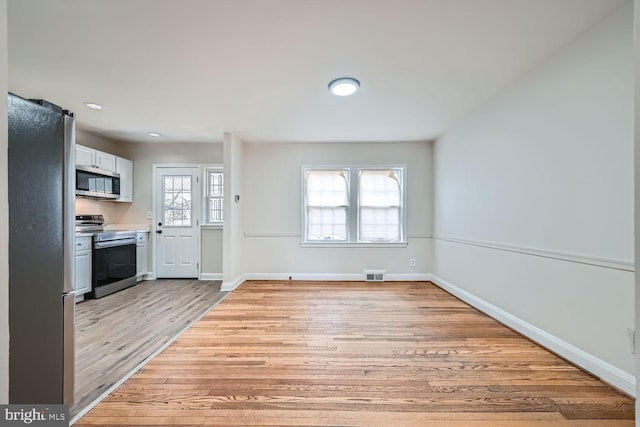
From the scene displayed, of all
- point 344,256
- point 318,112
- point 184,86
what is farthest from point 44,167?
point 344,256

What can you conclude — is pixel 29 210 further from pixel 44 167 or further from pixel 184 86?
pixel 184 86

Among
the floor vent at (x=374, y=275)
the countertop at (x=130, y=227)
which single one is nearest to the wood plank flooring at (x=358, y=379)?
the floor vent at (x=374, y=275)

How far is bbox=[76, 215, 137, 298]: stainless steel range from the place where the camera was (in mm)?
4008

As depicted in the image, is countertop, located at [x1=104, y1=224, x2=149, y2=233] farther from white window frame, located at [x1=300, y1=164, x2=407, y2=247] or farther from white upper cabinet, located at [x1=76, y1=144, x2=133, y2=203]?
white window frame, located at [x1=300, y1=164, x2=407, y2=247]

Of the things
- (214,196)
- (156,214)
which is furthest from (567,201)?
(156,214)

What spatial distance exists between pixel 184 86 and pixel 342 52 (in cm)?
168

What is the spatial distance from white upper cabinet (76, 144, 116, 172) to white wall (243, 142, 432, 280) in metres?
2.17

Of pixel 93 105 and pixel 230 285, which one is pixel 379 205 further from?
pixel 93 105

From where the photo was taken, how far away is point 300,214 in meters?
5.09

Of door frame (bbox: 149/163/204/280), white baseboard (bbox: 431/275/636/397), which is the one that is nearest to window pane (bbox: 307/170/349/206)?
door frame (bbox: 149/163/204/280)

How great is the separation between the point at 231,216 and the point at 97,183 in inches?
83.6

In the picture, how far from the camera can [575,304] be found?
219 centimetres

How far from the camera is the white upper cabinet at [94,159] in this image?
13.2 feet

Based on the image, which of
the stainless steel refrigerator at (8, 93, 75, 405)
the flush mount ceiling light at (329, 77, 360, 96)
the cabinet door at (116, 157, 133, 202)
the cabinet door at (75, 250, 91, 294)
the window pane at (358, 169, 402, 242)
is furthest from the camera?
the window pane at (358, 169, 402, 242)
